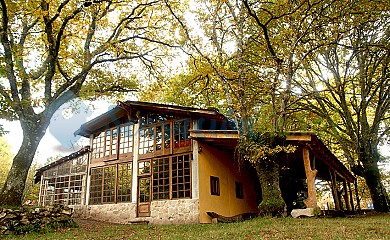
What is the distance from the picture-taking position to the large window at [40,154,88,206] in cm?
1852

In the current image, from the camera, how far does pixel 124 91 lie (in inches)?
673

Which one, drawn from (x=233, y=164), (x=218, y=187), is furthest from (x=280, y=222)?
(x=233, y=164)

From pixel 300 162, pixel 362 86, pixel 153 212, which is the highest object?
pixel 362 86

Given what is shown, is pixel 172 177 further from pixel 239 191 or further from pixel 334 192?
pixel 334 192

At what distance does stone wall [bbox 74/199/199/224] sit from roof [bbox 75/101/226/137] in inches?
154

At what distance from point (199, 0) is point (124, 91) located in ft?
19.5

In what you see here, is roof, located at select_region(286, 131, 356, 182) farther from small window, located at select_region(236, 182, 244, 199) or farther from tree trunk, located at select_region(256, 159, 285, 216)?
small window, located at select_region(236, 182, 244, 199)

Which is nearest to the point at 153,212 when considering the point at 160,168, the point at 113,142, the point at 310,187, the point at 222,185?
the point at 160,168

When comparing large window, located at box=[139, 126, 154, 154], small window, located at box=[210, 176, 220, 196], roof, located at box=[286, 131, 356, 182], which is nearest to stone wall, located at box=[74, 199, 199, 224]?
small window, located at box=[210, 176, 220, 196]

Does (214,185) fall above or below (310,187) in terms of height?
above

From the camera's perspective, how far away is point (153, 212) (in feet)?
50.1

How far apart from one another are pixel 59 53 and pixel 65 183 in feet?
27.9

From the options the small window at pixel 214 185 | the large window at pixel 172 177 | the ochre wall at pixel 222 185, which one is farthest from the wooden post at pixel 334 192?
the large window at pixel 172 177

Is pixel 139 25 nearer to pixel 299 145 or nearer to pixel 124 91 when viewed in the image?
pixel 124 91
